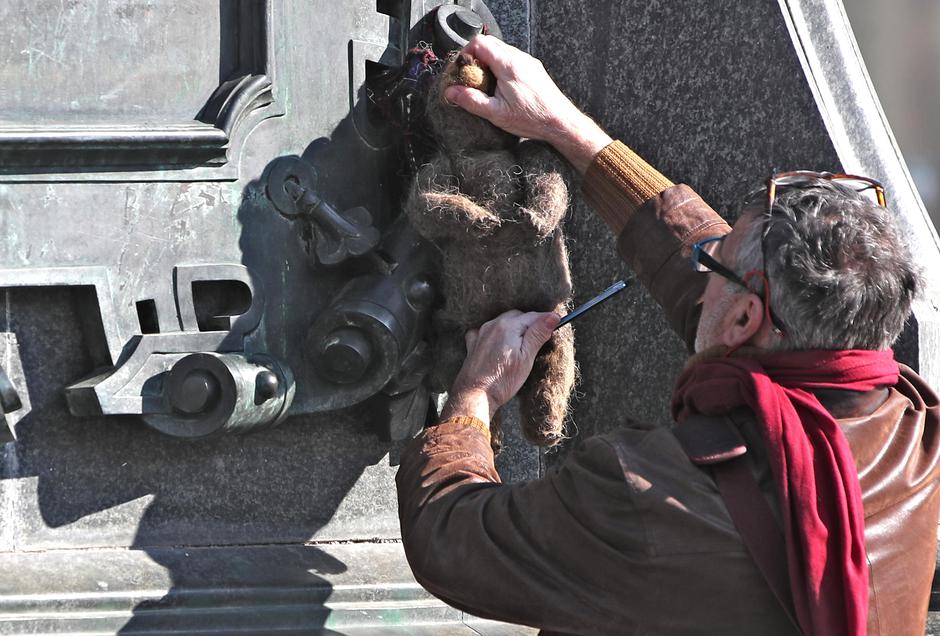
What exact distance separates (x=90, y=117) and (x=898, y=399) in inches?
51.1

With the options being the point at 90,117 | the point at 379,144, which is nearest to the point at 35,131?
the point at 90,117

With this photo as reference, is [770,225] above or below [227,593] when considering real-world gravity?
above

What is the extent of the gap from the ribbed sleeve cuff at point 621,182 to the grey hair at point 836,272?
0.56 meters

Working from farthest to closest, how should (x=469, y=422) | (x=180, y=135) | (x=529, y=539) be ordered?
(x=180, y=135), (x=469, y=422), (x=529, y=539)

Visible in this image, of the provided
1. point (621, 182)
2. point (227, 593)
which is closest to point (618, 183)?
point (621, 182)

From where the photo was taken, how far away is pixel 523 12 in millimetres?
2500

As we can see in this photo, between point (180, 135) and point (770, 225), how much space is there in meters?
0.96

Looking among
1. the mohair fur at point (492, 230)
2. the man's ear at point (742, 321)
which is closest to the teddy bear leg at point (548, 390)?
the mohair fur at point (492, 230)

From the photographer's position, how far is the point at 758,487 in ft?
4.87

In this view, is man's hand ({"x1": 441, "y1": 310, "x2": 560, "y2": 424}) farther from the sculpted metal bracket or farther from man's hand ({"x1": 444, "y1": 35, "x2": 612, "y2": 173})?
the sculpted metal bracket

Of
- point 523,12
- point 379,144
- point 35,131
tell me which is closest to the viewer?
point 35,131

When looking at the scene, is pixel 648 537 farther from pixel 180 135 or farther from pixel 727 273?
pixel 180 135

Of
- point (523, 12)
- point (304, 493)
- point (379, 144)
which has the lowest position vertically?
point (304, 493)

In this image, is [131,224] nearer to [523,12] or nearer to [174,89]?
[174,89]
